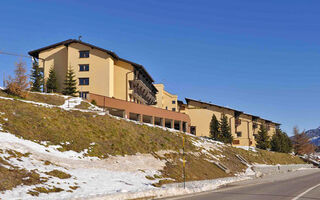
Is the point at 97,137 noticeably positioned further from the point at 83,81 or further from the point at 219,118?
the point at 219,118

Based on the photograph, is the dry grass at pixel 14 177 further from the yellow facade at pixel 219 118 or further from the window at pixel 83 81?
the yellow facade at pixel 219 118

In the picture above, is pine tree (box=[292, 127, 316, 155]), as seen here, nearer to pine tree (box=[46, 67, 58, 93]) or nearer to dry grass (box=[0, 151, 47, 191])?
pine tree (box=[46, 67, 58, 93])

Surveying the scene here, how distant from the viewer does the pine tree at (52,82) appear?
46.6 m

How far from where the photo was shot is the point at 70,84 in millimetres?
45531

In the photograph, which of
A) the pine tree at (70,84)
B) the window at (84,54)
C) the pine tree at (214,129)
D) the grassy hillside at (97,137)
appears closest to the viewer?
the grassy hillside at (97,137)

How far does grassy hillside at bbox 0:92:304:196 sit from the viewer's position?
2097 centimetres

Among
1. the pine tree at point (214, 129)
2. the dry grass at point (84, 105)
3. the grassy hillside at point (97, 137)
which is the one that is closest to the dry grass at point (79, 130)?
the grassy hillside at point (97, 137)

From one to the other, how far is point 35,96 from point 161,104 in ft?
171

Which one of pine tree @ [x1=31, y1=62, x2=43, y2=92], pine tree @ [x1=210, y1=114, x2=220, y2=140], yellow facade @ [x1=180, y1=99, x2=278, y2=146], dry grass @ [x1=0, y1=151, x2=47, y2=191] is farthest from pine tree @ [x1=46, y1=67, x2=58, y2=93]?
yellow facade @ [x1=180, y1=99, x2=278, y2=146]

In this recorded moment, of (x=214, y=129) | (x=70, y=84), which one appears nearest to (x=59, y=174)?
(x=70, y=84)

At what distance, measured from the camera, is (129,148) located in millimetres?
25984

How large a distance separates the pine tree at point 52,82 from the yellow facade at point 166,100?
37.7 meters

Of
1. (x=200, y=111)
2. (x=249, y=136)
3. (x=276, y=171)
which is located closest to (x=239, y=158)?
(x=276, y=171)

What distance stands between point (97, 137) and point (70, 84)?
2234 centimetres
